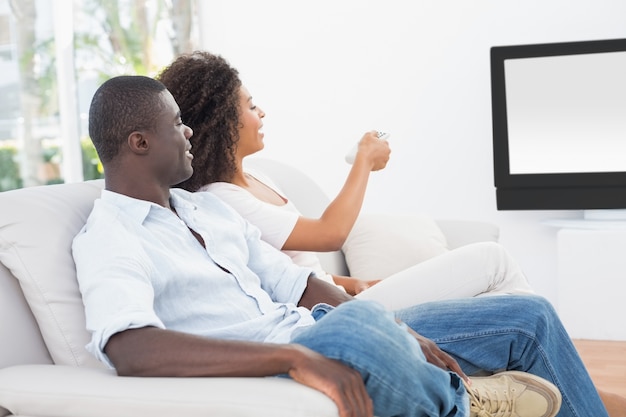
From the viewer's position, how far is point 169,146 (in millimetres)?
1744

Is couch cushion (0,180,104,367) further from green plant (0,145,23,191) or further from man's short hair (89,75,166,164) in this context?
green plant (0,145,23,191)

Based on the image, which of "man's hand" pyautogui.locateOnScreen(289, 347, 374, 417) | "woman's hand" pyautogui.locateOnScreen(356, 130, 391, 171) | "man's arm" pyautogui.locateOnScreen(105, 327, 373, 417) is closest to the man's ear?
"man's arm" pyautogui.locateOnScreen(105, 327, 373, 417)

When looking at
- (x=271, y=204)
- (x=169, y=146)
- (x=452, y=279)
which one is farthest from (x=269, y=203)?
(x=169, y=146)

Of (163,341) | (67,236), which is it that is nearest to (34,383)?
(163,341)

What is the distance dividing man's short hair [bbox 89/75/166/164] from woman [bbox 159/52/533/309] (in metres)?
0.51

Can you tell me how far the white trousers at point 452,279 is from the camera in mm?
2064

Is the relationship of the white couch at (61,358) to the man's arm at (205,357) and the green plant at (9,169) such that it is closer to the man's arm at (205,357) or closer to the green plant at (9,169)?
the man's arm at (205,357)

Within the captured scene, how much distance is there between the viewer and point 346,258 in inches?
116

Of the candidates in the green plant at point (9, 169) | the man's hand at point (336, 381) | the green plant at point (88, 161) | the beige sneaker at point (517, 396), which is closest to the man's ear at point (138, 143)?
the man's hand at point (336, 381)

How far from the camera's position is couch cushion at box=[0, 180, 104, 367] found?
156cm

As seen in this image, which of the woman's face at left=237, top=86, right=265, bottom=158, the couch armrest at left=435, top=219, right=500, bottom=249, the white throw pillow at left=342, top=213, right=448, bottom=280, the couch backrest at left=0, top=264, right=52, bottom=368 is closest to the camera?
the couch backrest at left=0, top=264, right=52, bottom=368

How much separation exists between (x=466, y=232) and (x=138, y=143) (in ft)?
5.20

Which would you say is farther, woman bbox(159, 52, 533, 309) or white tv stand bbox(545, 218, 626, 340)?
white tv stand bbox(545, 218, 626, 340)

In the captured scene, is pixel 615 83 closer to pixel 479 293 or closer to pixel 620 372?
pixel 620 372
